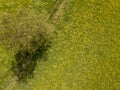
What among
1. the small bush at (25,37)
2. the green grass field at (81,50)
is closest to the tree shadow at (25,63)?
the small bush at (25,37)

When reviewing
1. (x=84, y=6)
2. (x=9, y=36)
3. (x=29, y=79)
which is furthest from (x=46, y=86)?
(x=84, y=6)

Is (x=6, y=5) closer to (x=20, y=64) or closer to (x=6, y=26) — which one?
(x=6, y=26)

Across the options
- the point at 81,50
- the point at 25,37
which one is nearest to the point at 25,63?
the point at 25,37

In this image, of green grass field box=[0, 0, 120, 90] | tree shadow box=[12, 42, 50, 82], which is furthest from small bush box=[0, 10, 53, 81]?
green grass field box=[0, 0, 120, 90]

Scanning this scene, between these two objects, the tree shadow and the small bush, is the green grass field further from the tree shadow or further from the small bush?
the small bush

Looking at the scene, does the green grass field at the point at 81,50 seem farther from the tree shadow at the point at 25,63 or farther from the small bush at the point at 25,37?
the small bush at the point at 25,37

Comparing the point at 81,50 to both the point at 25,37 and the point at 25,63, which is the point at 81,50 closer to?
the point at 25,63
